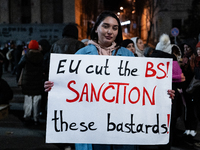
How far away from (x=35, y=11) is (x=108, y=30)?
1090 inches

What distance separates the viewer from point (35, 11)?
28.5 metres

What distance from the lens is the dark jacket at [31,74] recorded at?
5.84 metres

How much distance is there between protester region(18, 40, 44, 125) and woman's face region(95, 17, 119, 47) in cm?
358

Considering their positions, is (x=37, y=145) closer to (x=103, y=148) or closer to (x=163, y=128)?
(x=103, y=148)

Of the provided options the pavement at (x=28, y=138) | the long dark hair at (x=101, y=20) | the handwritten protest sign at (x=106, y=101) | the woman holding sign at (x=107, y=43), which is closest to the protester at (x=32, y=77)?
the pavement at (x=28, y=138)

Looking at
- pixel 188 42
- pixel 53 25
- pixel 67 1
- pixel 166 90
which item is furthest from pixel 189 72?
pixel 67 1

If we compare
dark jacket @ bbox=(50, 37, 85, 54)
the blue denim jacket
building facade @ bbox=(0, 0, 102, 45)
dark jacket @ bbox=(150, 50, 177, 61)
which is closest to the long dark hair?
the blue denim jacket

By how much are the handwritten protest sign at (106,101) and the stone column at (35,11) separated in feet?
89.4

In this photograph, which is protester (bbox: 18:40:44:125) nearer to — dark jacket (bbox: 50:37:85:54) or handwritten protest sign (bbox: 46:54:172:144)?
dark jacket (bbox: 50:37:85:54)

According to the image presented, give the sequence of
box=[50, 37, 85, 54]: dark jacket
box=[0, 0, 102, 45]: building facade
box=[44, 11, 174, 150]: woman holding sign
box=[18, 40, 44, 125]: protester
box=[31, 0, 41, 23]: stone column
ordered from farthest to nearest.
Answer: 1. box=[31, 0, 41, 23]: stone column
2. box=[0, 0, 102, 45]: building facade
3. box=[18, 40, 44, 125]: protester
4. box=[50, 37, 85, 54]: dark jacket
5. box=[44, 11, 174, 150]: woman holding sign

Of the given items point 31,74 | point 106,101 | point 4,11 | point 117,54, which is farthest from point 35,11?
point 106,101

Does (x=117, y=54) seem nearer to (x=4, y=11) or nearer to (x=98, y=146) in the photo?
(x=98, y=146)

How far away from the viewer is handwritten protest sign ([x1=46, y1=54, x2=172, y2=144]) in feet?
7.52

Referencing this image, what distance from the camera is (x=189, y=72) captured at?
200 inches
